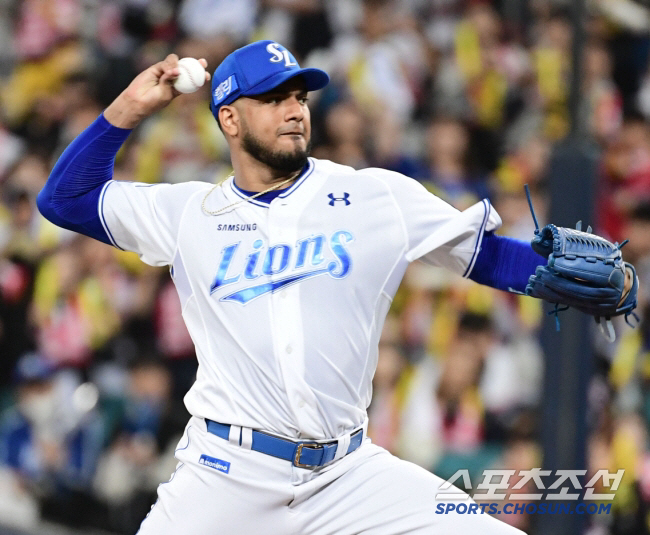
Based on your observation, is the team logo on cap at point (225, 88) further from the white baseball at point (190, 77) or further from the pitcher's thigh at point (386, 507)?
the pitcher's thigh at point (386, 507)

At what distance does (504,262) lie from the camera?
10.7ft

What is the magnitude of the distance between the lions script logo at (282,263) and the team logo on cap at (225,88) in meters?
0.55

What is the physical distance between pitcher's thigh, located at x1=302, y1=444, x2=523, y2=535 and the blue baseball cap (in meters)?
1.25

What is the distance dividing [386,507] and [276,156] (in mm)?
1165

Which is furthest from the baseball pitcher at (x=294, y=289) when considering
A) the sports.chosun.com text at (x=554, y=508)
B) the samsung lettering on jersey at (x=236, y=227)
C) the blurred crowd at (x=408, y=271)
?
the blurred crowd at (x=408, y=271)

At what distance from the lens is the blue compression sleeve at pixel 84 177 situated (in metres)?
3.49

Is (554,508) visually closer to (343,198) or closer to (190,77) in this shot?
(343,198)

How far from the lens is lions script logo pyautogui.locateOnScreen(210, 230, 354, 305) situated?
3.21 m

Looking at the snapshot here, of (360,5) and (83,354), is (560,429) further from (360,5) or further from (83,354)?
(360,5)

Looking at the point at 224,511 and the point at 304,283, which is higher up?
the point at 304,283

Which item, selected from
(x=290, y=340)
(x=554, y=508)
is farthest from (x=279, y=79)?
(x=554, y=508)

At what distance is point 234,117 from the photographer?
3520 millimetres

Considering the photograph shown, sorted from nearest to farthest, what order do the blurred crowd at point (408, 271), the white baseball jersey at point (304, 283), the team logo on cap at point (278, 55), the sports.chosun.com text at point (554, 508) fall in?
the white baseball jersey at point (304, 283) < the team logo on cap at point (278, 55) < the sports.chosun.com text at point (554, 508) < the blurred crowd at point (408, 271)

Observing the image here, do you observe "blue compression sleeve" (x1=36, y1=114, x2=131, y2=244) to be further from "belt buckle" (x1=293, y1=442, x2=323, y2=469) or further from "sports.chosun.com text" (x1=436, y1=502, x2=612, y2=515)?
"sports.chosun.com text" (x1=436, y1=502, x2=612, y2=515)
